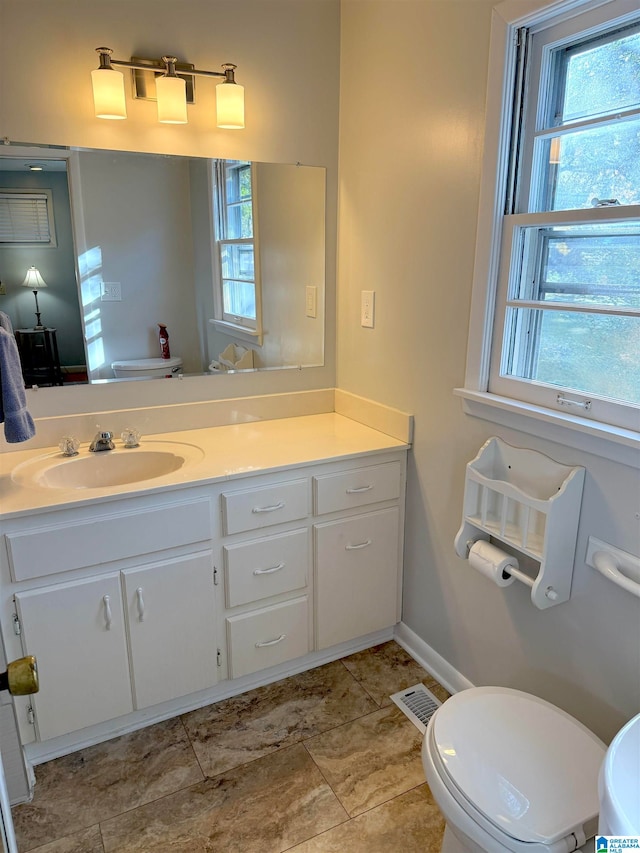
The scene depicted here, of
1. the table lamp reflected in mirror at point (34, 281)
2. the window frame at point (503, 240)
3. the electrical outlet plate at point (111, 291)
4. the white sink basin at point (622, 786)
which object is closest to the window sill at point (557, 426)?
the window frame at point (503, 240)

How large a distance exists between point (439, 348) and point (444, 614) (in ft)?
3.06

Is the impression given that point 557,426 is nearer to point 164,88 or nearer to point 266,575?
point 266,575

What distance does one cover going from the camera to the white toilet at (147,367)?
2.11 m

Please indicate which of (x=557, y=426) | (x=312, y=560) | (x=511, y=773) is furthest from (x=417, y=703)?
(x=557, y=426)

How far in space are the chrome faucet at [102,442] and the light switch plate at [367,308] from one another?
1039 millimetres

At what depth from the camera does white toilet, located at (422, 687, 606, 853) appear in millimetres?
1138

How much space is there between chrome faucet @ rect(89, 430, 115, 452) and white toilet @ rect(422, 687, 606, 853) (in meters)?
1.33

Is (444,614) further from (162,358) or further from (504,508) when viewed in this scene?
(162,358)

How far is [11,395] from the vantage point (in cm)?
142

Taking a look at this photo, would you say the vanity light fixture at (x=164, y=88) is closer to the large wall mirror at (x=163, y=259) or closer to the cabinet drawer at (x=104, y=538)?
the large wall mirror at (x=163, y=259)

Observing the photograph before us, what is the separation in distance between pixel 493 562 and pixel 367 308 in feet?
3.53

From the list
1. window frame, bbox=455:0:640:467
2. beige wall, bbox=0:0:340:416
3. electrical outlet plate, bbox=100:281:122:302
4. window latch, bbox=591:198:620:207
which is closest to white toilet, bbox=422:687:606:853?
window frame, bbox=455:0:640:467

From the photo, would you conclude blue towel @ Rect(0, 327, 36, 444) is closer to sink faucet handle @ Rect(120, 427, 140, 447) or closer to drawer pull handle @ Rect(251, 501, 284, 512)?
sink faucet handle @ Rect(120, 427, 140, 447)

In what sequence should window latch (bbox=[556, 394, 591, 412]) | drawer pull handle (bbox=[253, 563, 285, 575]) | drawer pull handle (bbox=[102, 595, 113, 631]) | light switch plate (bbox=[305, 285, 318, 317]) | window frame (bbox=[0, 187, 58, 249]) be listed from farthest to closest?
light switch plate (bbox=[305, 285, 318, 317]), drawer pull handle (bbox=[253, 563, 285, 575]), window frame (bbox=[0, 187, 58, 249]), drawer pull handle (bbox=[102, 595, 113, 631]), window latch (bbox=[556, 394, 591, 412])
